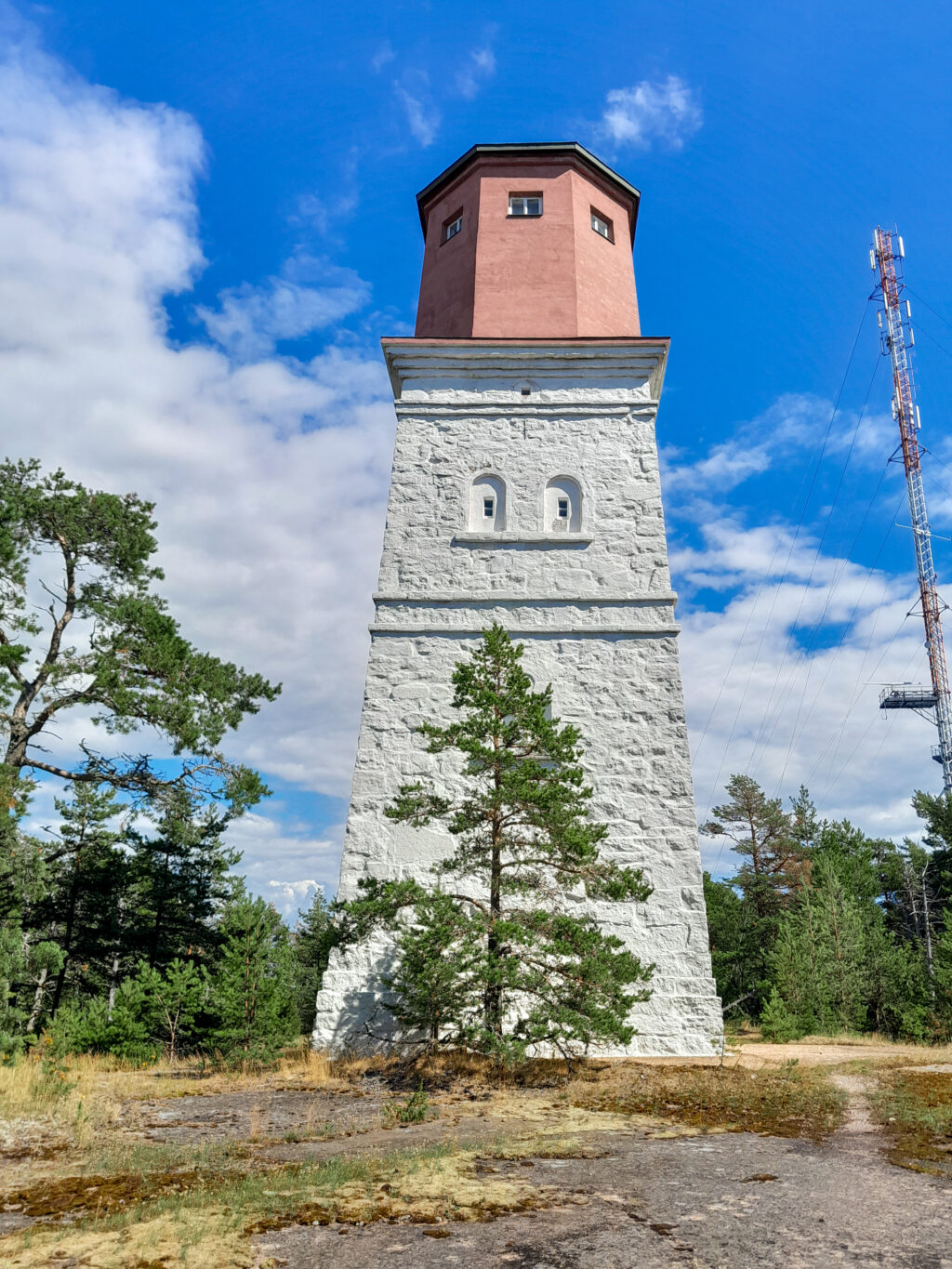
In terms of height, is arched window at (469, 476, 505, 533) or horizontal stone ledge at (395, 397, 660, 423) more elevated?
horizontal stone ledge at (395, 397, 660, 423)

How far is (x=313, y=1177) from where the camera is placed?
4.09 meters

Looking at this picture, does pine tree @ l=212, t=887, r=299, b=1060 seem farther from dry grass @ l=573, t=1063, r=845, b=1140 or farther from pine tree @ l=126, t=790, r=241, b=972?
pine tree @ l=126, t=790, r=241, b=972

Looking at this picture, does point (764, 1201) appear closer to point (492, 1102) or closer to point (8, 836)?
point (492, 1102)

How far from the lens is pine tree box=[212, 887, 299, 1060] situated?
8648mm

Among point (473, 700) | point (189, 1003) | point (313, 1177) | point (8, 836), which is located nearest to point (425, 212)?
point (473, 700)

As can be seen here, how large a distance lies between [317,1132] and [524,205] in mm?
14603

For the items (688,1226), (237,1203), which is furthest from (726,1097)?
(237,1203)

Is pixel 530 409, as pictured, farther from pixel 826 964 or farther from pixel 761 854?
pixel 761 854

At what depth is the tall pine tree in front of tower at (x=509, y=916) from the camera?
722 cm

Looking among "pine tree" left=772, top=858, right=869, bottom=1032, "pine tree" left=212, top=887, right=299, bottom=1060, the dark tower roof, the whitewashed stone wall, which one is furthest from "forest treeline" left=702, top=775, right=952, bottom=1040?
the dark tower roof

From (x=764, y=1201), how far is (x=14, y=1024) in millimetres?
9783

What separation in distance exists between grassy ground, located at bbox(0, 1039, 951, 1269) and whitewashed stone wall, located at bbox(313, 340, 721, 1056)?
1.53 metres

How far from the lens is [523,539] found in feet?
39.3

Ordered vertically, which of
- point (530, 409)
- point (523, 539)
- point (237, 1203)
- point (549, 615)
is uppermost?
point (530, 409)
